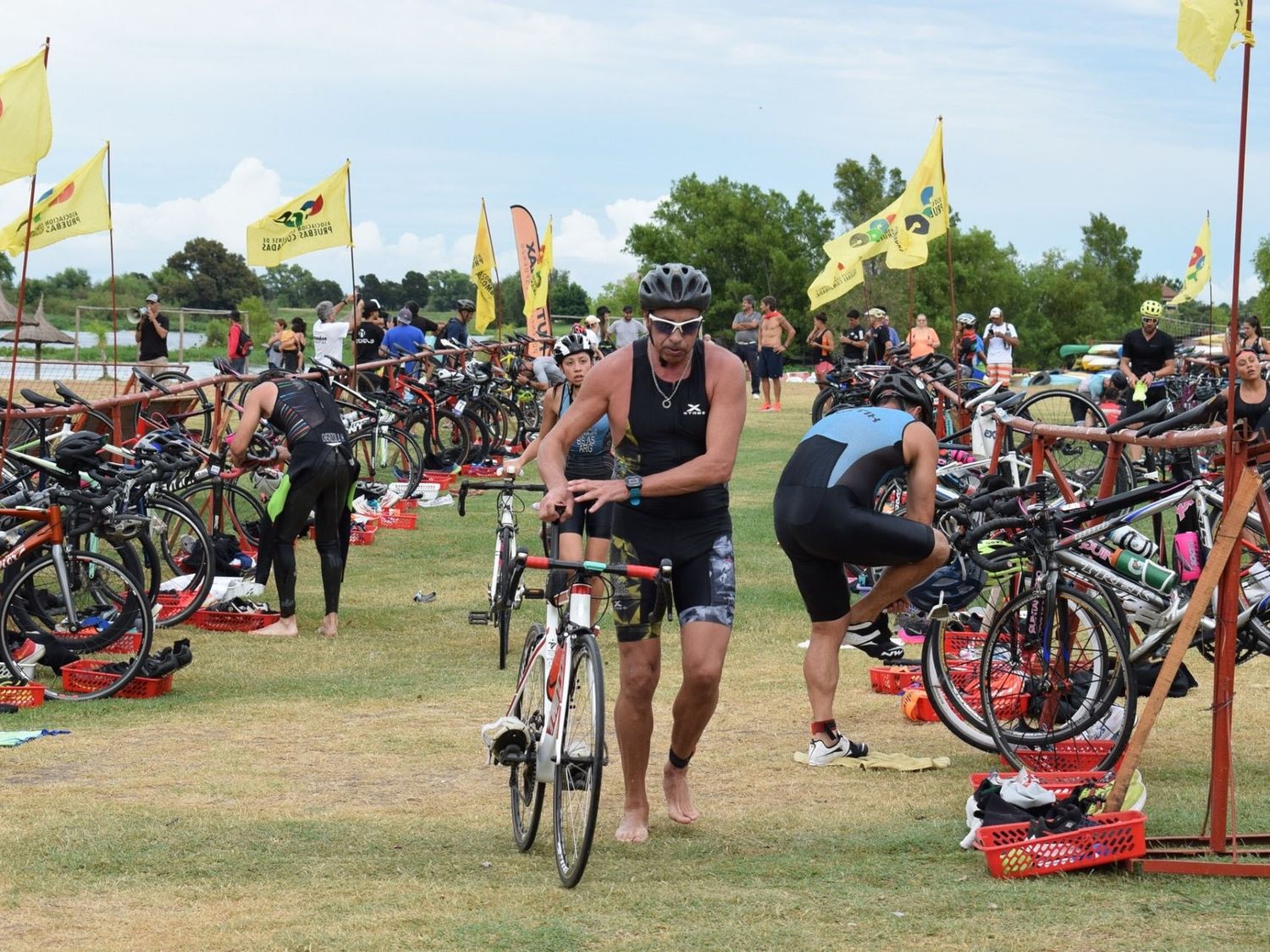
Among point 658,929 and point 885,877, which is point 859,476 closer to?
point 885,877

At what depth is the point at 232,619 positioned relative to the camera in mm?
11094

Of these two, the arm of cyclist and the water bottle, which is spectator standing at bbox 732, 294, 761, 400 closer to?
the water bottle

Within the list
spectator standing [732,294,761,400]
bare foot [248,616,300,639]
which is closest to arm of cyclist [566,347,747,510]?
bare foot [248,616,300,639]

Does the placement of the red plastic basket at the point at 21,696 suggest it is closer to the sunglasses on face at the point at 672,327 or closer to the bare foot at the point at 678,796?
the bare foot at the point at 678,796

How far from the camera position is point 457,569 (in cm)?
1409

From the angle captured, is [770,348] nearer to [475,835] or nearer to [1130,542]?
[1130,542]

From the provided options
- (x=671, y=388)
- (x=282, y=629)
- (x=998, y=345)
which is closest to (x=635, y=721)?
(x=671, y=388)

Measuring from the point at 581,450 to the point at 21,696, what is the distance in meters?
3.65

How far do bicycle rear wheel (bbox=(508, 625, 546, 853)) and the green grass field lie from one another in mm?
114

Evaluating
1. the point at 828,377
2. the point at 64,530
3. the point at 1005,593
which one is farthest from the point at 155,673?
the point at 828,377

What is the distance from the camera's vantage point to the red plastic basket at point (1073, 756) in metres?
6.68

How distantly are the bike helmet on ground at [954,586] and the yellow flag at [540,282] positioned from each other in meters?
16.8

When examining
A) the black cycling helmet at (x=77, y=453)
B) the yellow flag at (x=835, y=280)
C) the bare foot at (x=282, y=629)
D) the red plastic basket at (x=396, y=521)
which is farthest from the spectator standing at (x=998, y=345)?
the black cycling helmet at (x=77, y=453)

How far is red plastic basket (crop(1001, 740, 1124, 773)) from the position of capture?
21.9ft
